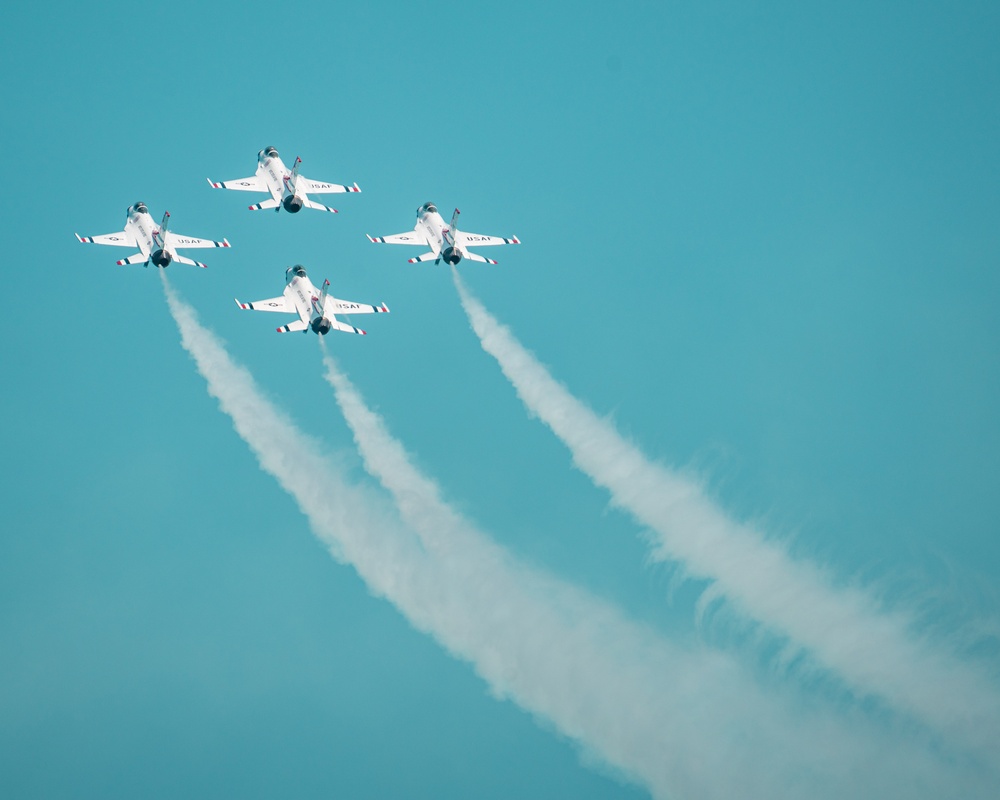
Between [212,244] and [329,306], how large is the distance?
9601 millimetres

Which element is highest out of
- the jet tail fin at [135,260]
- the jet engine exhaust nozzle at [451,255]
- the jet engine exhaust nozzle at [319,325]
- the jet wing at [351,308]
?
the jet engine exhaust nozzle at [451,255]

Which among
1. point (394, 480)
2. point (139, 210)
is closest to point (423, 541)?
point (394, 480)

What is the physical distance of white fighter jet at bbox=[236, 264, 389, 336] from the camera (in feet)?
295

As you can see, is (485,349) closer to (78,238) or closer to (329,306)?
(329,306)

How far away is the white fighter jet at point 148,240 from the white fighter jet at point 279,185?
3.81 meters

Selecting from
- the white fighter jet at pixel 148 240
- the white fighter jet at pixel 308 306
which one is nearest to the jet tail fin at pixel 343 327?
the white fighter jet at pixel 308 306

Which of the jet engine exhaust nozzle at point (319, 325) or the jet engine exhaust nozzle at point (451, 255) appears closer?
the jet engine exhaust nozzle at point (319, 325)

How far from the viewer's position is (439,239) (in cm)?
9569

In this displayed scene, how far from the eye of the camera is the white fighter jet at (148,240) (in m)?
90.8

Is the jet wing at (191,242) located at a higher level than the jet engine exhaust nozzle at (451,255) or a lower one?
lower

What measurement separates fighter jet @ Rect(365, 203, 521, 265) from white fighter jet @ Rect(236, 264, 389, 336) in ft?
14.9

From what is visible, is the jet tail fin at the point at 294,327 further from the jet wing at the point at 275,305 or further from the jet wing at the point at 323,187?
the jet wing at the point at 323,187

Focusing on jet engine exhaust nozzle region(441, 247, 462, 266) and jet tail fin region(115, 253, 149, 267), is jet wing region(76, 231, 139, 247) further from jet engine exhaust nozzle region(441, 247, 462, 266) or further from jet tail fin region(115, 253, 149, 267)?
jet engine exhaust nozzle region(441, 247, 462, 266)

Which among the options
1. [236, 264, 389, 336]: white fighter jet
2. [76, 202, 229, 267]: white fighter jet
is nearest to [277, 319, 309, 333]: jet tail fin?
[236, 264, 389, 336]: white fighter jet
